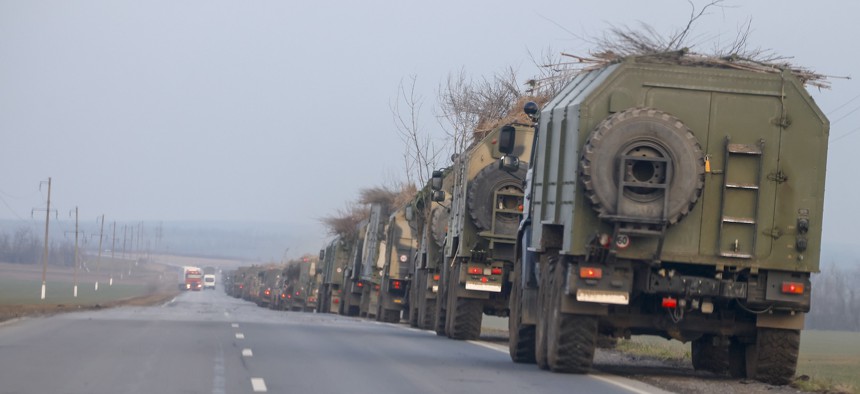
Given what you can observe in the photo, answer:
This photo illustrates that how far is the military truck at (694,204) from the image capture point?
1451cm

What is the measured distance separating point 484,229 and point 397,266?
14.4m

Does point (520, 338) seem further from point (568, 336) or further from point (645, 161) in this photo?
point (645, 161)

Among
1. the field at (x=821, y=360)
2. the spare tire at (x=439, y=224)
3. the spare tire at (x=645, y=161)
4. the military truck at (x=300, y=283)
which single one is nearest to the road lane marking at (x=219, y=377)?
the spare tire at (x=645, y=161)

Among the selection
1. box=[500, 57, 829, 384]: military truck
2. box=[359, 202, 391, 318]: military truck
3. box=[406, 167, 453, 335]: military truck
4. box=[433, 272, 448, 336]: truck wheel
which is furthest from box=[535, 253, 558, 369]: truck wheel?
box=[359, 202, 391, 318]: military truck

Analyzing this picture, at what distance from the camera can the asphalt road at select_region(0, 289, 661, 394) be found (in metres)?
13.1

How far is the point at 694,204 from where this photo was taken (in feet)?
48.0

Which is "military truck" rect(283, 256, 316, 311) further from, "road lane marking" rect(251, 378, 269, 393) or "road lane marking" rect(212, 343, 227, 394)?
"road lane marking" rect(251, 378, 269, 393)

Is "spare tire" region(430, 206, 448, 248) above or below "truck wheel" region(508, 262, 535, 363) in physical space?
above

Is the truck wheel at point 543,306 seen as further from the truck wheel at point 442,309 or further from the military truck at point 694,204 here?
the truck wheel at point 442,309

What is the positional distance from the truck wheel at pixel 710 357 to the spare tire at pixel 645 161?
10.4 ft

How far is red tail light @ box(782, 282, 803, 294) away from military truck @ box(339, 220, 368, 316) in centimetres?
3299

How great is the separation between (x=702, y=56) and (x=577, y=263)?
2.98 m

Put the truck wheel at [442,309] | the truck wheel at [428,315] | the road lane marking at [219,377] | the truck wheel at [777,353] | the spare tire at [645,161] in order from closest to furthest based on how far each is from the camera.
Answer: the road lane marking at [219,377] → the spare tire at [645,161] → the truck wheel at [777,353] → the truck wheel at [442,309] → the truck wheel at [428,315]

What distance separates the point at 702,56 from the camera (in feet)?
51.1
